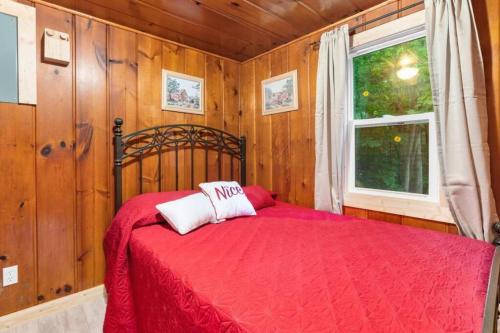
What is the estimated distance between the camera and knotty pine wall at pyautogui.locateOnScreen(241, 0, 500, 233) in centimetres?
155

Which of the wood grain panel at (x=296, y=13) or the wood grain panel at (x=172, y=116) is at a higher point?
the wood grain panel at (x=296, y=13)

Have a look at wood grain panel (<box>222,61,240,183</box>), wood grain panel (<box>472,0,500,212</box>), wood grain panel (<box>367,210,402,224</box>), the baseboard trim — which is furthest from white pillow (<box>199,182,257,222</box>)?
wood grain panel (<box>472,0,500,212</box>)

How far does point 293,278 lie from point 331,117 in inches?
56.7

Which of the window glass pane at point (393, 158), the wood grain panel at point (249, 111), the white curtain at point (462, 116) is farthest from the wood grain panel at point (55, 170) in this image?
the white curtain at point (462, 116)

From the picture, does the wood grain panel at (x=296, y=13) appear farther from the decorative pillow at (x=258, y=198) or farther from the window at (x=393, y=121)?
the decorative pillow at (x=258, y=198)

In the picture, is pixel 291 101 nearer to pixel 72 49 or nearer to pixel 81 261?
pixel 72 49

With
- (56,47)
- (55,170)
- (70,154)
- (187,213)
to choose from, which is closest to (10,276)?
(55,170)

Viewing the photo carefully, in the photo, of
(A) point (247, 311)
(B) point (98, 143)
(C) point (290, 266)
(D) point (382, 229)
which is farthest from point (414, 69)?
(B) point (98, 143)

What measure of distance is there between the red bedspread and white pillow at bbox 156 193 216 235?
59 millimetres

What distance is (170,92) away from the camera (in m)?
2.49

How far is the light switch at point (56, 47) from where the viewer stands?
182cm

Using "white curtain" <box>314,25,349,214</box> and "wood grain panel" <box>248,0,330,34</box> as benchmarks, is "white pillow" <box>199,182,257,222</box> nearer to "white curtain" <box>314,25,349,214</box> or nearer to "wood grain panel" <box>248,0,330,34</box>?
"white curtain" <box>314,25,349,214</box>

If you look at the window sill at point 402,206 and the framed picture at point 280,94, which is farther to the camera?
the framed picture at point 280,94

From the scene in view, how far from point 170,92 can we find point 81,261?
1568 mm
